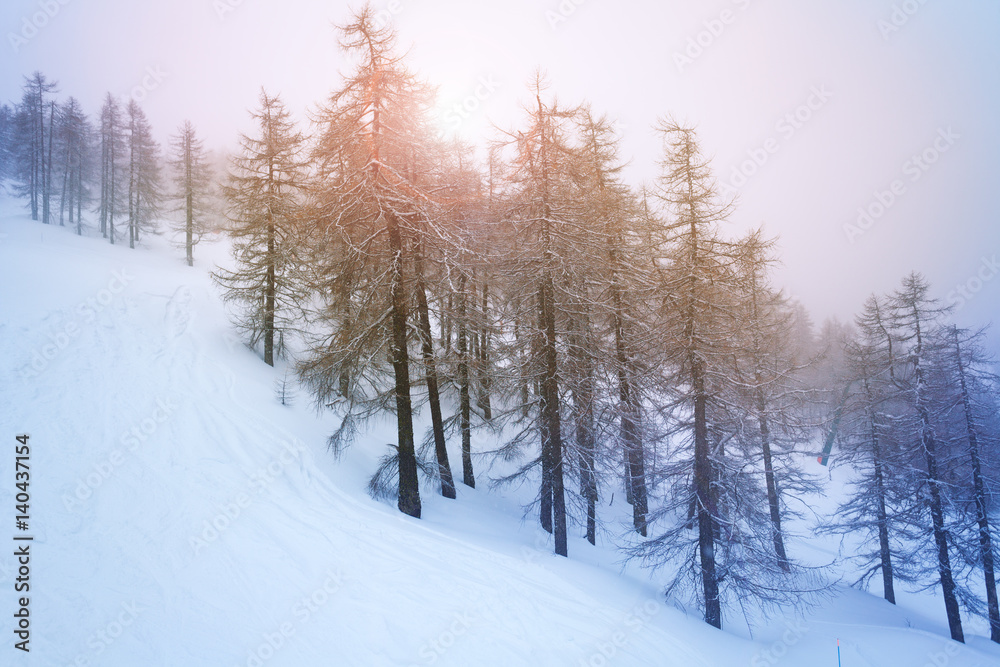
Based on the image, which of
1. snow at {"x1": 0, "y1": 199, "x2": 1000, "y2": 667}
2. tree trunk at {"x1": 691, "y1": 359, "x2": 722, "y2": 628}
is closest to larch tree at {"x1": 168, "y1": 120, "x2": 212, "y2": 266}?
snow at {"x1": 0, "y1": 199, "x2": 1000, "y2": 667}

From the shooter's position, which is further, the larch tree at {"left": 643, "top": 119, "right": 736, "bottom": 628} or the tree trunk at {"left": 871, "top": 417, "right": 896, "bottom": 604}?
the tree trunk at {"left": 871, "top": 417, "right": 896, "bottom": 604}

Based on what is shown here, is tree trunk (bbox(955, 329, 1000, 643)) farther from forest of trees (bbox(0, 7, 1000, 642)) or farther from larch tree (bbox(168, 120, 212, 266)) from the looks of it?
larch tree (bbox(168, 120, 212, 266))

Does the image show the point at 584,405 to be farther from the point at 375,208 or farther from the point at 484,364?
the point at 375,208

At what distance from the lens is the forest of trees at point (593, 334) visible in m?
10.2

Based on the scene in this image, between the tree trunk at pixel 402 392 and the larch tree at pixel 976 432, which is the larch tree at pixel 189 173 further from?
the larch tree at pixel 976 432

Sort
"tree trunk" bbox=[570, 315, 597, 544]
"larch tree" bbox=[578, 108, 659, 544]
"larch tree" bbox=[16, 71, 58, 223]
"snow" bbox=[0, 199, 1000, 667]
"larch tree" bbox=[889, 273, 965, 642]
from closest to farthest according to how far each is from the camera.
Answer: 1. "snow" bbox=[0, 199, 1000, 667]
2. "tree trunk" bbox=[570, 315, 597, 544]
3. "larch tree" bbox=[578, 108, 659, 544]
4. "larch tree" bbox=[889, 273, 965, 642]
5. "larch tree" bbox=[16, 71, 58, 223]

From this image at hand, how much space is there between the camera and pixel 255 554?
276 inches

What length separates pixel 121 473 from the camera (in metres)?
8.23

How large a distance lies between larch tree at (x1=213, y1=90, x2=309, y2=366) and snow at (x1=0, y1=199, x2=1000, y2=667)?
271 centimetres

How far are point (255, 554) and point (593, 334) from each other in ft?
31.6

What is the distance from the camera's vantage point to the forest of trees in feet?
33.5

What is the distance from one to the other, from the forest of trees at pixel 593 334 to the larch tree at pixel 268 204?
0.11m

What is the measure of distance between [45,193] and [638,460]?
45.2 metres

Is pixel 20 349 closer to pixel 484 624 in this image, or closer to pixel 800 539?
pixel 484 624
